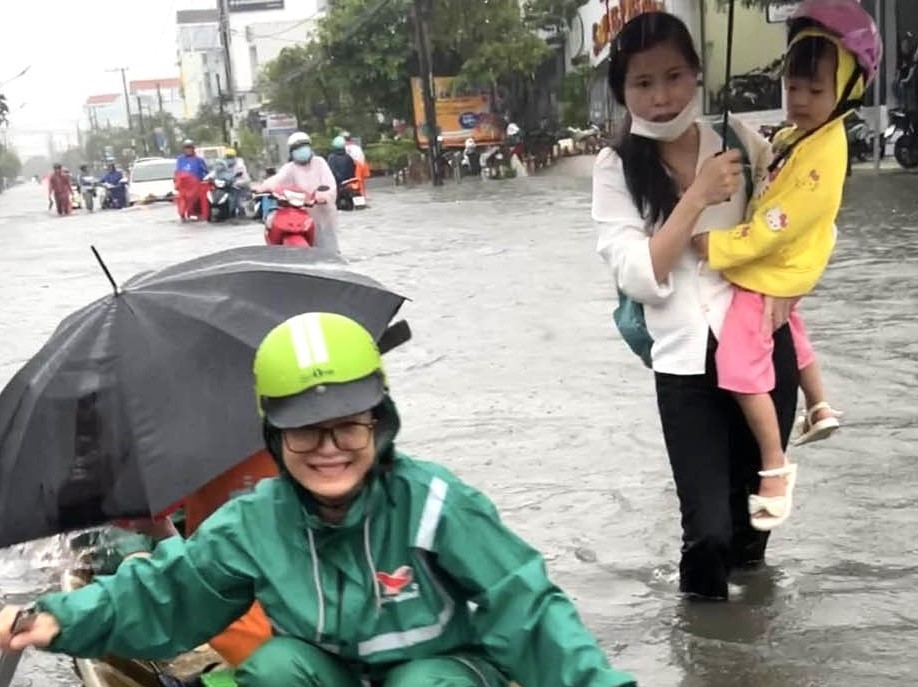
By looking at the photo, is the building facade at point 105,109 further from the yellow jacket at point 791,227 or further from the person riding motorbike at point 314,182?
the yellow jacket at point 791,227

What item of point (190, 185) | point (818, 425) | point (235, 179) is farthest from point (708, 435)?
point (190, 185)

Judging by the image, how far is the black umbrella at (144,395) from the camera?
310 centimetres

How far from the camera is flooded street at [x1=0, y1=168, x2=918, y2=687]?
4.03 meters

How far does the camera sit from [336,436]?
8.05 feet

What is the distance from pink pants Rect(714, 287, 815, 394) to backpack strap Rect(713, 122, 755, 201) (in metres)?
0.32

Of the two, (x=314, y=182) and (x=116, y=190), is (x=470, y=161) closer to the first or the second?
(x=116, y=190)

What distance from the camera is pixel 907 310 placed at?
8.44m

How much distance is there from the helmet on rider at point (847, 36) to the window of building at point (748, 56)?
30cm

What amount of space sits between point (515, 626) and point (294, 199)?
8.80m

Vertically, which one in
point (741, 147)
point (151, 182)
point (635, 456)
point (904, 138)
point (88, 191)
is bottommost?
point (88, 191)

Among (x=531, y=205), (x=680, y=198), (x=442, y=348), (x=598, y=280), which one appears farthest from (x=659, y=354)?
(x=531, y=205)

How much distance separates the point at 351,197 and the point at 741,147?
19.3 meters

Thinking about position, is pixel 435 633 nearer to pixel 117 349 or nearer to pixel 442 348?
pixel 117 349

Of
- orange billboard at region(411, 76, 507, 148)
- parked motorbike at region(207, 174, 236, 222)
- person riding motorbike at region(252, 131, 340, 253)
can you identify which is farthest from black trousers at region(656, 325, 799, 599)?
orange billboard at region(411, 76, 507, 148)
